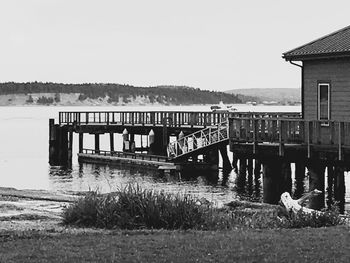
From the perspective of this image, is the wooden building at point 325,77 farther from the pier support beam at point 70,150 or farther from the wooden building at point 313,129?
the pier support beam at point 70,150

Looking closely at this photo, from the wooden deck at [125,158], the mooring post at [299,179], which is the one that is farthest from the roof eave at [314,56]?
the wooden deck at [125,158]

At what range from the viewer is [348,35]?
35.1 m

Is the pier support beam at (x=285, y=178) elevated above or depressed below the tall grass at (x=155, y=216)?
below

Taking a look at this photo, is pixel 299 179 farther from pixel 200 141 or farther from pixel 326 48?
pixel 326 48

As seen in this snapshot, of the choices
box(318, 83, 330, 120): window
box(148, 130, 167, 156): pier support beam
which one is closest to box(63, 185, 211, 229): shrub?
box(318, 83, 330, 120): window

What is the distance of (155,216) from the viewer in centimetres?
1886

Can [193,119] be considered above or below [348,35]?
below

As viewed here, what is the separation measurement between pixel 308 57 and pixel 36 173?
29.3 metres

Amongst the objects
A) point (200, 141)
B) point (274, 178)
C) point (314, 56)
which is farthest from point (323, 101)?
point (200, 141)

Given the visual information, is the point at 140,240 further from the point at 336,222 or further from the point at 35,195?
the point at 35,195

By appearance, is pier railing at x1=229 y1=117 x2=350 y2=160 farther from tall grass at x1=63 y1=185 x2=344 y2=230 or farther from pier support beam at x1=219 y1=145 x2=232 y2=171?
pier support beam at x1=219 y1=145 x2=232 y2=171

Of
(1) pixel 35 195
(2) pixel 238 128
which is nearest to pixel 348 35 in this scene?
(2) pixel 238 128

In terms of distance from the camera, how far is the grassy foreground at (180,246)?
14.1 metres

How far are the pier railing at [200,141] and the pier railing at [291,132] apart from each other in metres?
8.11
